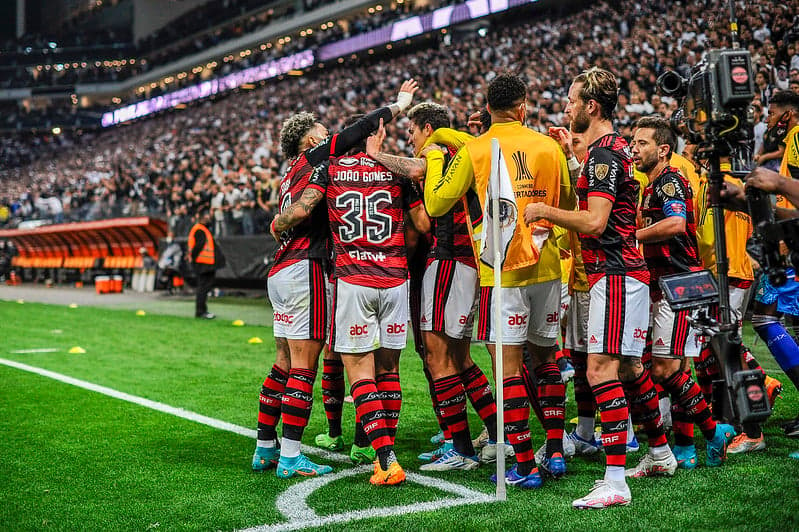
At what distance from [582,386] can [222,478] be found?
98.6 inches

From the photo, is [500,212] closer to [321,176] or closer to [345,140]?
[345,140]

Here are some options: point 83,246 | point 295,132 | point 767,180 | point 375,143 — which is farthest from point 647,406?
point 83,246

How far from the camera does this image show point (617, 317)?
4.34 metres

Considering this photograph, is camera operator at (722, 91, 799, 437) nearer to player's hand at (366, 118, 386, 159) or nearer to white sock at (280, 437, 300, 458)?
player's hand at (366, 118, 386, 159)

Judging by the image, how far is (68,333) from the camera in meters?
13.7

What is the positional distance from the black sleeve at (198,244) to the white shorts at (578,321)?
11377 mm

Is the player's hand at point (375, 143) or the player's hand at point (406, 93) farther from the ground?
the player's hand at point (406, 93)

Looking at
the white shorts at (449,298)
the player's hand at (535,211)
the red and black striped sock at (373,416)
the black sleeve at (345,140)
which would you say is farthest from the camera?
the white shorts at (449,298)

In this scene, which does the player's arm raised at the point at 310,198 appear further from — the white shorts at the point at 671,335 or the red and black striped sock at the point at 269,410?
the white shorts at the point at 671,335

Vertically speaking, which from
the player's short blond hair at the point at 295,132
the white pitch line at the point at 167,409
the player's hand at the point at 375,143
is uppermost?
the player's short blond hair at the point at 295,132

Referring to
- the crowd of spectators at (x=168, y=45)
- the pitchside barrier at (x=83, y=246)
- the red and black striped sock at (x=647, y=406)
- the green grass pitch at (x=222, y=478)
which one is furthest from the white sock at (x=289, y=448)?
the crowd of spectators at (x=168, y=45)

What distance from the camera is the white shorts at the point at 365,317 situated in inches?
188

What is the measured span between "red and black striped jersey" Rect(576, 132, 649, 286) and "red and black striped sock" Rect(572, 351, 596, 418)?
3.27 ft

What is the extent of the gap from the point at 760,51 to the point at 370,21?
22.9m
